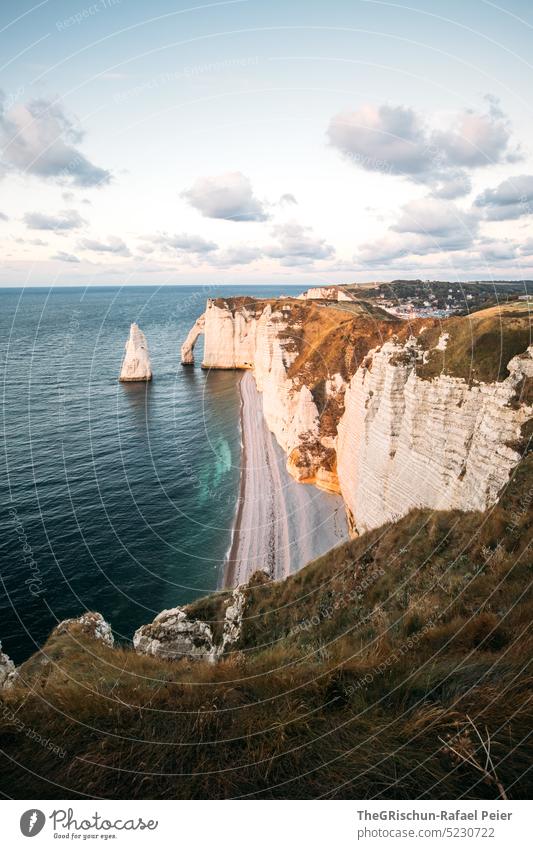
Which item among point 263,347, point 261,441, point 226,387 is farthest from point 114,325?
point 261,441

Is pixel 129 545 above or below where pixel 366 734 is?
below

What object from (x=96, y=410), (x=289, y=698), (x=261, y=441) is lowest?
(x=261, y=441)

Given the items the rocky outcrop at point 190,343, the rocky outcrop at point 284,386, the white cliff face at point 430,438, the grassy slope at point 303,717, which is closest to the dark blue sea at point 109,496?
the rocky outcrop at point 284,386

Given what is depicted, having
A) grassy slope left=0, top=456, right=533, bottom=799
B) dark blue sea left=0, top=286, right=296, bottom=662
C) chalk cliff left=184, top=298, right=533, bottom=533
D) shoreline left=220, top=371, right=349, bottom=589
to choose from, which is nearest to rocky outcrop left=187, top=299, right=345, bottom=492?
chalk cliff left=184, top=298, right=533, bottom=533

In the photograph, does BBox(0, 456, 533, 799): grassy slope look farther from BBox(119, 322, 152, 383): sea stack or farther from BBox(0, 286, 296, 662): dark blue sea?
BBox(119, 322, 152, 383): sea stack
